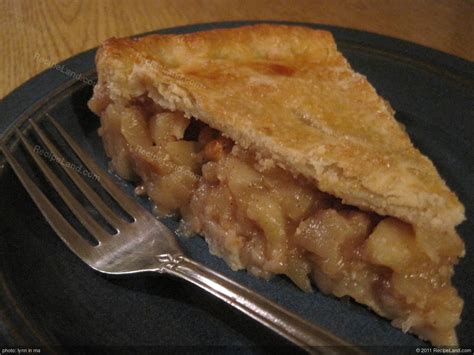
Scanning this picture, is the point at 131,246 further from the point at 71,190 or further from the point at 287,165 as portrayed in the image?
the point at 287,165

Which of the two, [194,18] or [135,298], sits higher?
[194,18]

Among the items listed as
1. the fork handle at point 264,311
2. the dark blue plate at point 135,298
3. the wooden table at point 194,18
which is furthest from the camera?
the wooden table at point 194,18

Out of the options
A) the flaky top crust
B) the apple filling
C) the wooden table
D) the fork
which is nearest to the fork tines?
the fork

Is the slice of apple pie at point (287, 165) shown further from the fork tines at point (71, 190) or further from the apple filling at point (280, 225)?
the fork tines at point (71, 190)

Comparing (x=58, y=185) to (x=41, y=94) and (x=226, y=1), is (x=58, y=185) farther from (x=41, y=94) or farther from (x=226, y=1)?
(x=226, y=1)

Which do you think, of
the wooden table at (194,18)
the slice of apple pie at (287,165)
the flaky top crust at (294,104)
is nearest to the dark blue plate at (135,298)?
the slice of apple pie at (287,165)

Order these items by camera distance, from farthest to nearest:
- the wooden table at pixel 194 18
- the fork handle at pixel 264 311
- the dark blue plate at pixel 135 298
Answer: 1. the wooden table at pixel 194 18
2. the dark blue plate at pixel 135 298
3. the fork handle at pixel 264 311

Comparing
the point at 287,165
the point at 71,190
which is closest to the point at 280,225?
the point at 287,165
